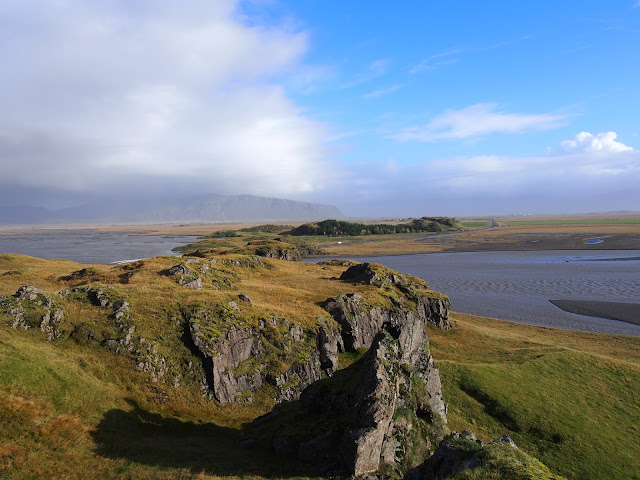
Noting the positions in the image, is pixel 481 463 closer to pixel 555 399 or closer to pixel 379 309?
pixel 555 399

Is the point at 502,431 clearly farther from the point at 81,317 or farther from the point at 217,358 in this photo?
the point at 81,317

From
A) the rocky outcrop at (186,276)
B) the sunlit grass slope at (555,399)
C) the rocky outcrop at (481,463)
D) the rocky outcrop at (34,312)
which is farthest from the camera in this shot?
the rocky outcrop at (186,276)

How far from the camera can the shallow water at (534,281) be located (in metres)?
71.4

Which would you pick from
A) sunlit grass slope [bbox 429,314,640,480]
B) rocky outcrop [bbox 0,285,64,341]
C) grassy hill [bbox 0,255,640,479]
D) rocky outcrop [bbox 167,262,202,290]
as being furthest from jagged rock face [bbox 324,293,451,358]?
rocky outcrop [bbox 0,285,64,341]

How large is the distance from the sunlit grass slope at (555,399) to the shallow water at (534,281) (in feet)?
57.5

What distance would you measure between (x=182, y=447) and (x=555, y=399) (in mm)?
35009

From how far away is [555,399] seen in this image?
123 feet

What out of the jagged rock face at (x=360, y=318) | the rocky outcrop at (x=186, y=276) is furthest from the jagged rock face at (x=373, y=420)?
the rocky outcrop at (x=186, y=276)

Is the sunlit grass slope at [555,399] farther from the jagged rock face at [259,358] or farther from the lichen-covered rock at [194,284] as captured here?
the lichen-covered rock at [194,284]

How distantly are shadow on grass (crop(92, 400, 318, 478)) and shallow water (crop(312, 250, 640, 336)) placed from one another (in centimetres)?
6196

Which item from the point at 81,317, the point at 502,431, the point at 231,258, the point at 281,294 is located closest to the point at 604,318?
the point at 502,431

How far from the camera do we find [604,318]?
6825cm

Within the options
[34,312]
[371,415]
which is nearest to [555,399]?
[371,415]

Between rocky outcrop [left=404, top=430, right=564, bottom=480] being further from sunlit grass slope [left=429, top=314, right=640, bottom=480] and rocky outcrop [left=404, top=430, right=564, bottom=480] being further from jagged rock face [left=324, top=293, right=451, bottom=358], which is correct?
jagged rock face [left=324, top=293, right=451, bottom=358]
